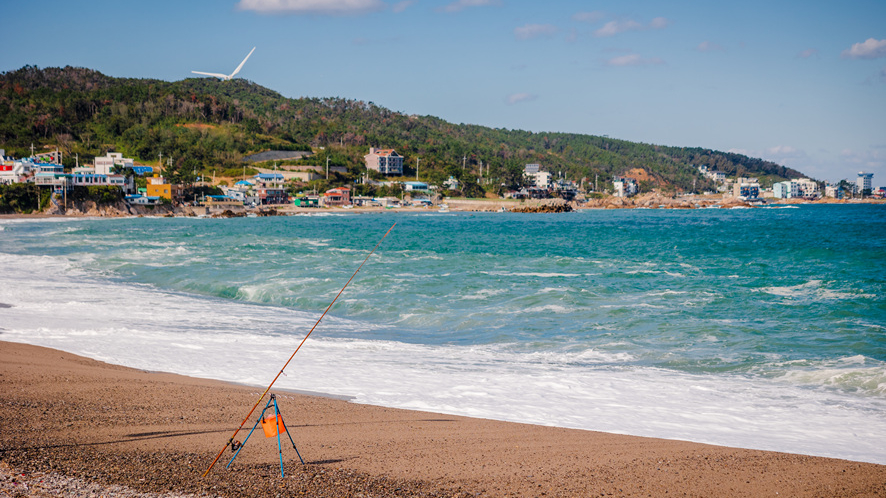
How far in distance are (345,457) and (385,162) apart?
12938cm

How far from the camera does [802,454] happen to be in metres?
5.83

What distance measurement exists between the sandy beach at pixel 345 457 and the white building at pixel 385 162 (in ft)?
416

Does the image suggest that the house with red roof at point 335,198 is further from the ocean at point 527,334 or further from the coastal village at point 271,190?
the ocean at point 527,334

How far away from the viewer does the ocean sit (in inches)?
294

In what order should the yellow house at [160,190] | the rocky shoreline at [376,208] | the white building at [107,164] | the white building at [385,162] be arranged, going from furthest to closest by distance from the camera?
the white building at [385,162]
the white building at [107,164]
the yellow house at [160,190]
the rocky shoreline at [376,208]

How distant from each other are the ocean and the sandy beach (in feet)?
2.60

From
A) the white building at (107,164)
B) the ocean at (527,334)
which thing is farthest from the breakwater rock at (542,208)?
the ocean at (527,334)

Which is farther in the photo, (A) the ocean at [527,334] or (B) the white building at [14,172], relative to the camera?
(B) the white building at [14,172]

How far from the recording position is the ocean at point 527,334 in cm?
746

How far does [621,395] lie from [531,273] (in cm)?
1363

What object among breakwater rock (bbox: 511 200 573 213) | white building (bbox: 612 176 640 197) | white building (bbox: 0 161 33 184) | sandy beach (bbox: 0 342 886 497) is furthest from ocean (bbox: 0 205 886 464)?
white building (bbox: 612 176 640 197)

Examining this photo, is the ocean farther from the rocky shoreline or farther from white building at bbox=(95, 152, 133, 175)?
white building at bbox=(95, 152, 133, 175)

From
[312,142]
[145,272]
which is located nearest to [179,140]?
[312,142]

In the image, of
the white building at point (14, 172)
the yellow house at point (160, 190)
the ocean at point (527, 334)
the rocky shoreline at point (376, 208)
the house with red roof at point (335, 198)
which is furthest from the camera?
the house with red roof at point (335, 198)
